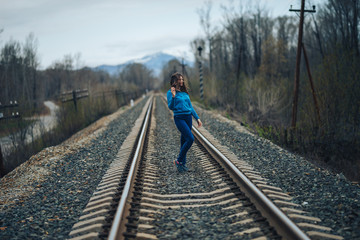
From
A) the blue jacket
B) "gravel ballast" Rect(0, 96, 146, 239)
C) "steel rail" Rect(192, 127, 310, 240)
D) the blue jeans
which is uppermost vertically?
the blue jacket

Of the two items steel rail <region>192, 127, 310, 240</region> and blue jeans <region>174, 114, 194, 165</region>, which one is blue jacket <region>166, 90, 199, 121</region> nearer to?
blue jeans <region>174, 114, 194, 165</region>

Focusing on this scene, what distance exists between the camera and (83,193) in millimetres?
4633

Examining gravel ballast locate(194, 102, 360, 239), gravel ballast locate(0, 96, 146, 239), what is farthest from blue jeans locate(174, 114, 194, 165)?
gravel ballast locate(0, 96, 146, 239)

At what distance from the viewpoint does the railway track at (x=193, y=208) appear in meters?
3.02

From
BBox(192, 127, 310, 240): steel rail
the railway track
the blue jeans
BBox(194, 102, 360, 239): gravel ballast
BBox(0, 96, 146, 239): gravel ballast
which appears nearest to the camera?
BBox(192, 127, 310, 240): steel rail

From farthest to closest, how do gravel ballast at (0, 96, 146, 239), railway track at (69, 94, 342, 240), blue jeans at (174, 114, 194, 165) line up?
blue jeans at (174, 114, 194, 165)
gravel ballast at (0, 96, 146, 239)
railway track at (69, 94, 342, 240)

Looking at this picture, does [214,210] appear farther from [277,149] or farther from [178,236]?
[277,149]

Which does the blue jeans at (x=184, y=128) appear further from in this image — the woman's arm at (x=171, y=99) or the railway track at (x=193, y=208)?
the railway track at (x=193, y=208)

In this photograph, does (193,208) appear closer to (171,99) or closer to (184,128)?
(184,128)

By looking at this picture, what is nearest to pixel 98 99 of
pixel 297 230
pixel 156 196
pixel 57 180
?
pixel 57 180

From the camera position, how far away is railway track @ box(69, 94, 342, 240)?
3023 millimetres

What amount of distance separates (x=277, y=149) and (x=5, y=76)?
52.5 ft

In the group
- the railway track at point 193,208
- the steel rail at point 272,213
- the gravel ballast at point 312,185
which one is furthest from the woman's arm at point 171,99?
the gravel ballast at point 312,185

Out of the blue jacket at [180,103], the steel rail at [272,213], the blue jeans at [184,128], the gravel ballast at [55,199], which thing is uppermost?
the blue jacket at [180,103]
